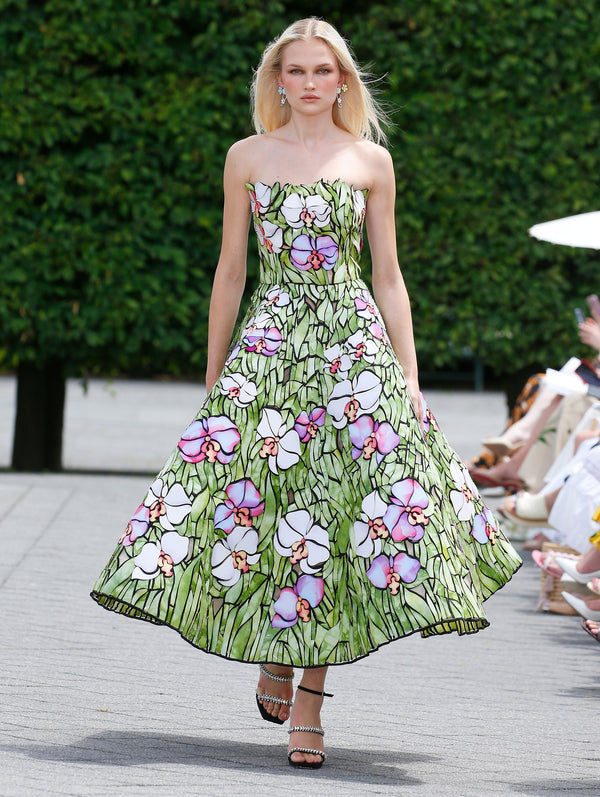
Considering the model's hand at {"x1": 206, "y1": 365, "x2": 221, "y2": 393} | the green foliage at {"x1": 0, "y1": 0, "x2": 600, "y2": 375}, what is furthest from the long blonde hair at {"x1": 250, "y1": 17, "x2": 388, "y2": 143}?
the green foliage at {"x1": 0, "y1": 0, "x2": 600, "y2": 375}

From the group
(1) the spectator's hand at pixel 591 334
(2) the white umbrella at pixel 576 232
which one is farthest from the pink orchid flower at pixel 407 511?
(1) the spectator's hand at pixel 591 334

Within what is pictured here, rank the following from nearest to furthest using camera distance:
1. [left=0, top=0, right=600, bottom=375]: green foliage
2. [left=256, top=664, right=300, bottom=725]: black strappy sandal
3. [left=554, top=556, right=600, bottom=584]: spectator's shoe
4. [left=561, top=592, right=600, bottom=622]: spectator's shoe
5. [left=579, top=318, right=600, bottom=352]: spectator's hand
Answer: [left=256, top=664, right=300, bottom=725]: black strappy sandal < [left=561, top=592, right=600, bottom=622]: spectator's shoe < [left=554, top=556, right=600, bottom=584]: spectator's shoe < [left=579, top=318, right=600, bottom=352]: spectator's hand < [left=0, top=0, right=600, bottom=375]: green foliage

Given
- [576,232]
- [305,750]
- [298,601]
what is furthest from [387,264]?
[576,232]

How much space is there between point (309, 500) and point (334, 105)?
118cm

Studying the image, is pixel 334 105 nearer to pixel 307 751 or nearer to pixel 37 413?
pixel 307 751

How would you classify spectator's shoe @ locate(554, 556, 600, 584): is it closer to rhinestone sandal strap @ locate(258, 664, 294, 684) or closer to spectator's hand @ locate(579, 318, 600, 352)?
spectator's hand @ locate(579, 318, 600, 352)

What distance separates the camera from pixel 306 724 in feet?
13.5

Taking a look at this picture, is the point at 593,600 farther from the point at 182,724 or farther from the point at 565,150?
the point at 565,150

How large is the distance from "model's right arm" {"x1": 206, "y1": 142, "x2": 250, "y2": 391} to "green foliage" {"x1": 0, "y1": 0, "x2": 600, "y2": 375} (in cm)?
758

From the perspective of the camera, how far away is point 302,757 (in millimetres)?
4074

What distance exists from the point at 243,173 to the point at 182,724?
5.32 ft

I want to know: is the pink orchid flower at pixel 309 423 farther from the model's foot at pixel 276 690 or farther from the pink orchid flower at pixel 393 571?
the model's foot at pixel 276 690

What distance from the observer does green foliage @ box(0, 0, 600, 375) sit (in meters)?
11.8

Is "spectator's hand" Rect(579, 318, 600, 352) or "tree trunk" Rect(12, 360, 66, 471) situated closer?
"spectator's hand" Rect(579, 318, 600, 352)
